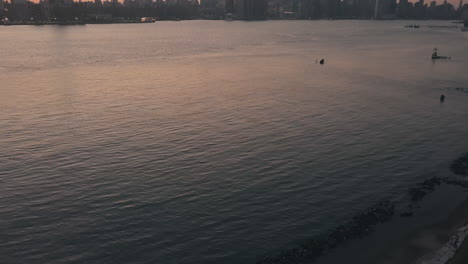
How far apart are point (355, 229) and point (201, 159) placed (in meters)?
22.1

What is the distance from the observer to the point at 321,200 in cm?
4016

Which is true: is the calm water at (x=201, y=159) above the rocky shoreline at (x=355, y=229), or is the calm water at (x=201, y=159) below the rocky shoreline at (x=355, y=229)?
above

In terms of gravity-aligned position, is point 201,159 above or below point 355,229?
above

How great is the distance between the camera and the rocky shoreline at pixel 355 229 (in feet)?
102

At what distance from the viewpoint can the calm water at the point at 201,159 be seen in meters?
33.6

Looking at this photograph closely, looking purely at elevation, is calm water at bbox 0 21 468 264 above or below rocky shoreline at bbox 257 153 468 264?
above

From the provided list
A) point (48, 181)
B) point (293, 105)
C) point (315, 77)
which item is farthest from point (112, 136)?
point (315, 77)

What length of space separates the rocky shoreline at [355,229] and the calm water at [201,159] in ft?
4.09

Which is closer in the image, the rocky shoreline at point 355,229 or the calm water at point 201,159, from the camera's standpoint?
the rocky shoreline at point 355,229

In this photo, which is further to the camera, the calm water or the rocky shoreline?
the calm water

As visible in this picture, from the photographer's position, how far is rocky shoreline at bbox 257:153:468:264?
31000 mm

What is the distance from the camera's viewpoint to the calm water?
33.6 meters

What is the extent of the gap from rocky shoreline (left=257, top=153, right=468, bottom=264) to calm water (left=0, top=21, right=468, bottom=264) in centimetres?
125

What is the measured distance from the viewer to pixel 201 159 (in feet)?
164
